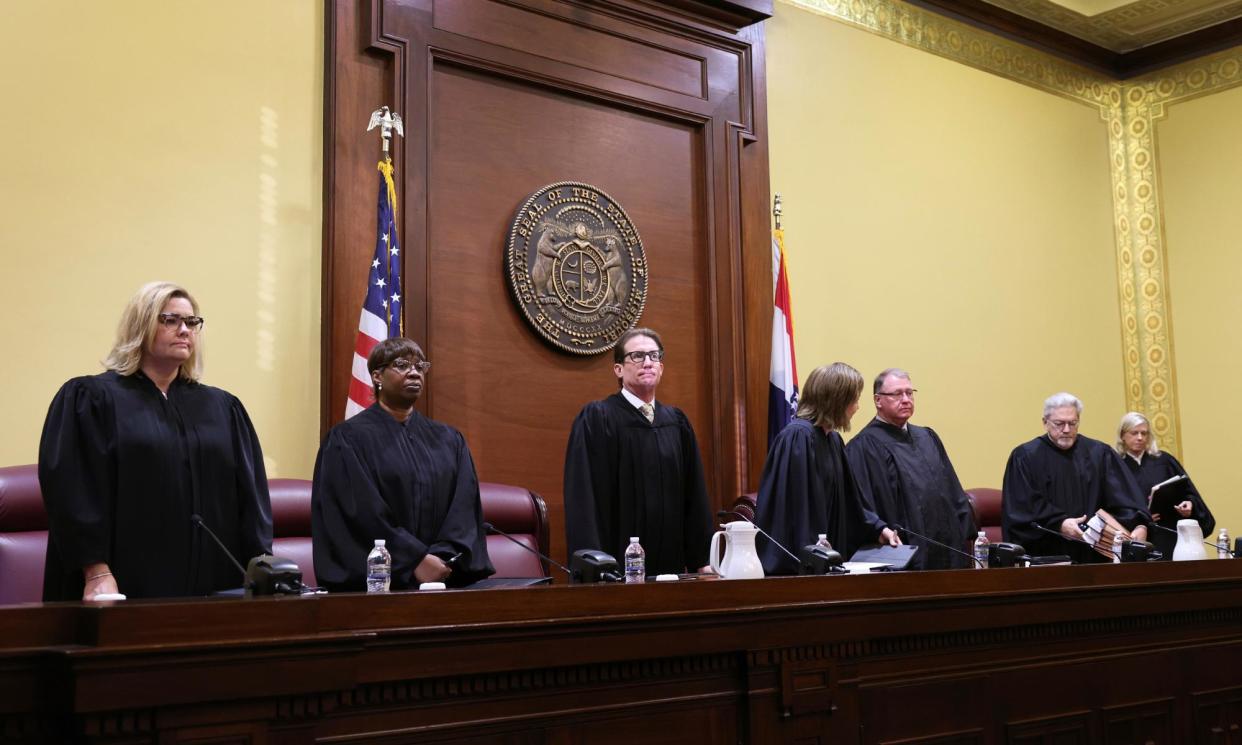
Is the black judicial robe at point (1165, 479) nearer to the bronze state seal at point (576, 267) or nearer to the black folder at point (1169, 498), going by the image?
the black folder at point (1169, 498)

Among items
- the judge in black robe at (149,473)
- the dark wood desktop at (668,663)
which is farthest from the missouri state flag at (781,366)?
the judge in black robe at (149,473)

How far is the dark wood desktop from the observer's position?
194 cm

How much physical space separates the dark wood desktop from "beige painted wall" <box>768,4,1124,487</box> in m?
3.61

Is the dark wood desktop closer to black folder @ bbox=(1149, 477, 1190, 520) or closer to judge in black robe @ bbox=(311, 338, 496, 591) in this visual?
judge in black robe @ bbox=(311, 338, 496, 591)

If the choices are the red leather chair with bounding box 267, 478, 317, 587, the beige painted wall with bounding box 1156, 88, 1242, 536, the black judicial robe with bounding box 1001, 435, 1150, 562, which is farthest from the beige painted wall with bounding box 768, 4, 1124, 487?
the red leather chair with bounding box 267, 478, 317, 587

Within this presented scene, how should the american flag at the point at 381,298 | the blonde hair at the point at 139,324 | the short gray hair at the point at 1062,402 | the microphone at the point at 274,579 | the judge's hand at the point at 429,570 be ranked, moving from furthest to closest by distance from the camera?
the short gray hair at the point at 1062,402 < the american flag at the point at 381,298 < the judge's hand at the point at 429,570 < the blonde hair at the point at 139,324 < the microphone at the point at 274,579

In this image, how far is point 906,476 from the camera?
5316 millimetres

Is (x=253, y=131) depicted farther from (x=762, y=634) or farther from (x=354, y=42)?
(x=762, y=634)

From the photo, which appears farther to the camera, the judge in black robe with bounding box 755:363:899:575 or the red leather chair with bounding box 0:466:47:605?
the judge in black robe with bounding box 755:363:899:575

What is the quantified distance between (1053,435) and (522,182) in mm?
3130

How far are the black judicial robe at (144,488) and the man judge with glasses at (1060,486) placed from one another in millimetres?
4366

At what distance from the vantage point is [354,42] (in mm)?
5555

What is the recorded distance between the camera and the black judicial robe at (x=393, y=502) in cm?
358

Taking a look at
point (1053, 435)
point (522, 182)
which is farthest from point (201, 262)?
point (1053, 435)
